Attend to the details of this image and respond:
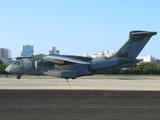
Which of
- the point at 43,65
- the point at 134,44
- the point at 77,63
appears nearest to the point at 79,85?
the point at 77,63

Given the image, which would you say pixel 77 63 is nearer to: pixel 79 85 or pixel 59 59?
pixel 59 59

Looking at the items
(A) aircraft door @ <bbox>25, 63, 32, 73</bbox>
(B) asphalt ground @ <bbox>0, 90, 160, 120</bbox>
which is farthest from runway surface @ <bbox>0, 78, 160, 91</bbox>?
(A) aircraft door @ <bbox>25, 63, 32, 73</bbox>

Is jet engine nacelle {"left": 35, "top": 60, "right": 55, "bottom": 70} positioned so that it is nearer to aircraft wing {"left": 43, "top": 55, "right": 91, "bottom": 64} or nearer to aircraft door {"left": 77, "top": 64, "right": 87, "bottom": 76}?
aircraft wing {"left": 43, "top": 55, "right": 91, "bottom": 64}

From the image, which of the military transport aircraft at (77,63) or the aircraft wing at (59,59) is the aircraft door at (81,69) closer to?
the military transport aircraft at (77,63)

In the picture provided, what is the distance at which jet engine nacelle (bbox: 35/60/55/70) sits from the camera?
97.1ft

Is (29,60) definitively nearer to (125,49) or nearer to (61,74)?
(61,74)

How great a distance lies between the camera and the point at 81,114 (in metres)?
8.08

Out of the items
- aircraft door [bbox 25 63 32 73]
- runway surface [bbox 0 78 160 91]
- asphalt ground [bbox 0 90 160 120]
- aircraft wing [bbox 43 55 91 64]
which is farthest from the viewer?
aircraft door [bbox 25 63 32 73]

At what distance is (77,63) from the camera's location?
2919 centimetres

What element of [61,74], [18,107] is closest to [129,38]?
[61,74]

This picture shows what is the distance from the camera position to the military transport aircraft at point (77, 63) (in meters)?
29.5

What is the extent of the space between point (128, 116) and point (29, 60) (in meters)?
24.0

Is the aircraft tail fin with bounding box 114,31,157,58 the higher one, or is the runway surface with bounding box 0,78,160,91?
the aircraft tail fin with bounding box 114,31,157,58

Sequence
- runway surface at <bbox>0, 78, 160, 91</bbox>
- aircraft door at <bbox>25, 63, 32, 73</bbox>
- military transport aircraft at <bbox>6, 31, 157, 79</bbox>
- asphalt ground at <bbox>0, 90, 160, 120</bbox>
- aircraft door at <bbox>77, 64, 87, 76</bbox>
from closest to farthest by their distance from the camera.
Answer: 1. asphalt ground at <bbox>0, 90, 160, 120</bbox>
2. runway surface at <bbox>0, 78, 160, 91</bbox>
3. military transport aircraft at <bbox>6, 31, 157, 79</bbox>
4. aircraft door at <bbox>77, 64, 87, 76</bbox>
5. aircraft door at <bbox>25, 63, 32, 73</bbox>
